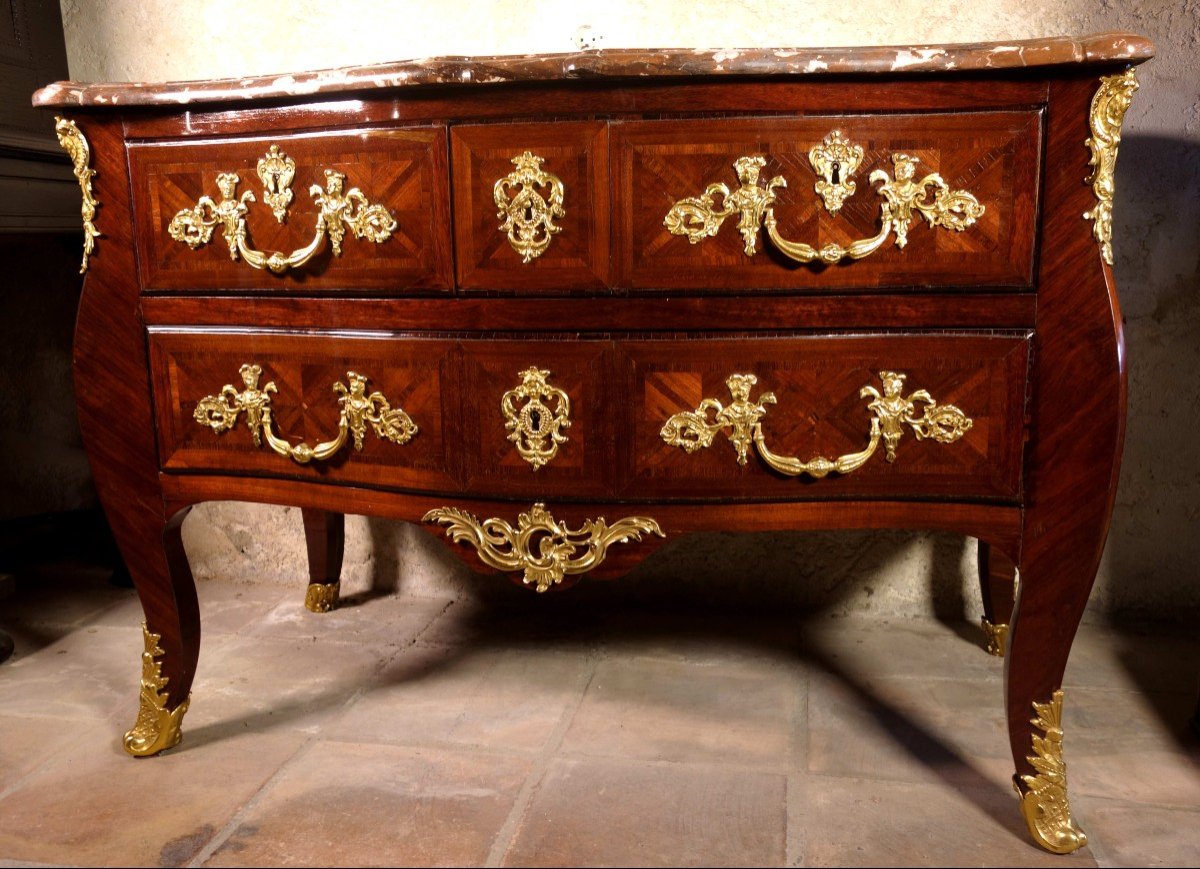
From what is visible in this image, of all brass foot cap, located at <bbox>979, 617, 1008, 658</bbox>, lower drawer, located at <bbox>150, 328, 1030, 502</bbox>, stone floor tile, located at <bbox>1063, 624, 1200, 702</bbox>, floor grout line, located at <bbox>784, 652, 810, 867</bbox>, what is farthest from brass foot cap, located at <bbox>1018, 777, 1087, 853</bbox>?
brass foot cap, located at <bbox>979, 617, 1008, 658</bbox>

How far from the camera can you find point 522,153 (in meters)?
1.34

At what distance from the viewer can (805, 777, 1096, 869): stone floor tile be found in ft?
4.60

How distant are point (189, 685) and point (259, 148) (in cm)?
91

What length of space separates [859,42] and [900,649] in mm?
1231

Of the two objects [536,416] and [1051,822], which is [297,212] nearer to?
[536,416]

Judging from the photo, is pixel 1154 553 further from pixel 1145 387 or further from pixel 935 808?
pixel 935 808

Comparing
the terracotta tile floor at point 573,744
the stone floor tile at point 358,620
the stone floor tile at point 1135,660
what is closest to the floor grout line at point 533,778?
the terracotta tile floor at point 573,744

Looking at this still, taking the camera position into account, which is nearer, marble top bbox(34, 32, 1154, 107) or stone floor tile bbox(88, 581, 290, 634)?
marble top bbox(34, 32, 1154, 107)

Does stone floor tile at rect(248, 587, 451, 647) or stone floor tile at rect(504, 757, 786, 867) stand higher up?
stone floor tile at rect(504, 757, 786, 867)

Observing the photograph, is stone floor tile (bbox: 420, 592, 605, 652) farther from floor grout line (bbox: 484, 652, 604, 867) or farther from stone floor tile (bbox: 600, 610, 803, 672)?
floor grout line (bbox: 484, 652, 604, 867)

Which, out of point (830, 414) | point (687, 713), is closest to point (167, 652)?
point (687, 713)

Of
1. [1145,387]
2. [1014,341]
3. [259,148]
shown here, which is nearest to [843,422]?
[1014,341]

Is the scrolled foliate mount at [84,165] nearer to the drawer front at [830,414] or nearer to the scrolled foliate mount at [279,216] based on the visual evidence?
the scrolled foliate mount at [279,216]

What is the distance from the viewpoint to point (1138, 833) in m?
1.46
